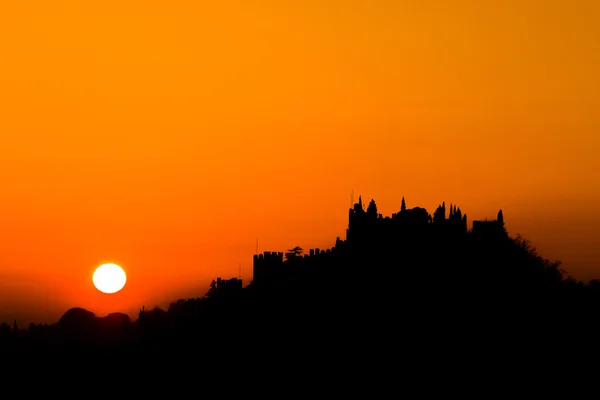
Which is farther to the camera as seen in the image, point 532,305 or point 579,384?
point 532,305

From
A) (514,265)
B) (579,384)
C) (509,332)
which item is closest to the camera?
(579,384)

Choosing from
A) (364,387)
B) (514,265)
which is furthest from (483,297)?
(364,387)

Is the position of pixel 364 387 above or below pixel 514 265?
below

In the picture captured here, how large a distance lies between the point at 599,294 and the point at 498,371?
2590 cm

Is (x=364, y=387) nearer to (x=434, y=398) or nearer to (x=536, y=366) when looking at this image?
(x=434, y=398)

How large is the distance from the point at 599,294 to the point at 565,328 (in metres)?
15.1

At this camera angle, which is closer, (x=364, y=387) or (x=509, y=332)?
(x=509, y=332)

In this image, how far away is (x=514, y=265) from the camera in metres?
198

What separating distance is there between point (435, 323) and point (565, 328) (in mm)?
23364

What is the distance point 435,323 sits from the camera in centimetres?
19738

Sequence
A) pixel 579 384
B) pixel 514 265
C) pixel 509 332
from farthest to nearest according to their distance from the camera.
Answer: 1. pixel 514 265
2. pixel 509 332
3. pixel 579 384

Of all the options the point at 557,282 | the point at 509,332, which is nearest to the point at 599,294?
the point at 557,282

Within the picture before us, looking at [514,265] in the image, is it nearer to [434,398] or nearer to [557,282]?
[557,282]

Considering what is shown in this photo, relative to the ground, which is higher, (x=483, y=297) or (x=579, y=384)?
(x=483, y=297)
